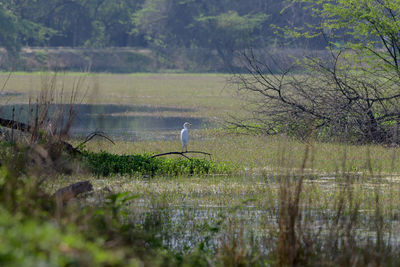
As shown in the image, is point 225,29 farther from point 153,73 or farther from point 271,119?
point 271,119

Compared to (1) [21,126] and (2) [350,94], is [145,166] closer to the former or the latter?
(1) [21,126]

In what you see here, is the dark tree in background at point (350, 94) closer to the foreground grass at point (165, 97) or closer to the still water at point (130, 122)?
the still water at point (130, 122)

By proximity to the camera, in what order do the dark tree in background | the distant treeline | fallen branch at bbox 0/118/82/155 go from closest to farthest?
fallen branch at bbox 0/118/82/155 < the dark tree in background < the distant treeline

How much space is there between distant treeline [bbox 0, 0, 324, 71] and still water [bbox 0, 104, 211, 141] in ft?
118

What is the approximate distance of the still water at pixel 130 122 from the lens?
66.2 ft

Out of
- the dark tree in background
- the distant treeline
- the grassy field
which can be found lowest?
the grassy field

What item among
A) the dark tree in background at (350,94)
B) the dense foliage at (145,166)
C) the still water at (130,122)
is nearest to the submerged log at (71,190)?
the dense foliage at (145,166)

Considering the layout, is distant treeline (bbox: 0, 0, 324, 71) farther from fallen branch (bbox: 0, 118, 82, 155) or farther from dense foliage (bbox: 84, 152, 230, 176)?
fallen branch (bbox: 0, 118, 82, 155)

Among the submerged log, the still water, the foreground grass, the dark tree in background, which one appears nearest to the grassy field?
the submerged log

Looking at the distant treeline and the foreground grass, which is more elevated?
the distant treeline

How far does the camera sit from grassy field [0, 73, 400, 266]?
17.9ft

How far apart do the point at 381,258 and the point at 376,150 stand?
9292 millimetres

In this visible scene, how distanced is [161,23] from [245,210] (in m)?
65.2

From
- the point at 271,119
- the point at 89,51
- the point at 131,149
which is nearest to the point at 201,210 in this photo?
the point at 131,149
